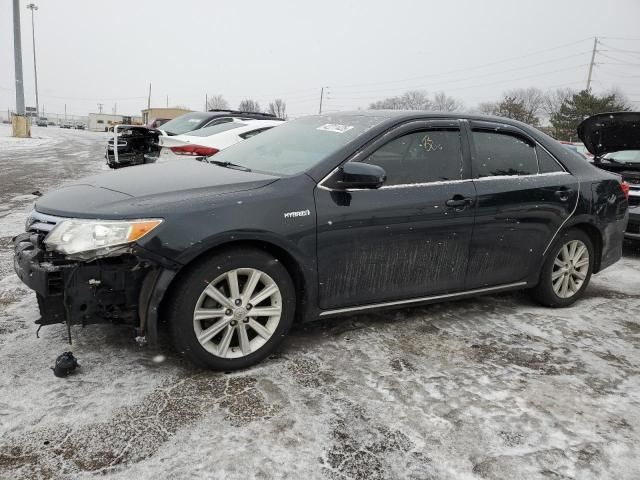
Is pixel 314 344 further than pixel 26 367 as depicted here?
Yes

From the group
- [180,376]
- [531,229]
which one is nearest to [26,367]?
[180,376]

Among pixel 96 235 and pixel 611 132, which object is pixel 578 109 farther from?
pixel 96 235

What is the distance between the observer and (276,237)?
9.70 ft

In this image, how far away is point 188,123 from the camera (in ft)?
33.2

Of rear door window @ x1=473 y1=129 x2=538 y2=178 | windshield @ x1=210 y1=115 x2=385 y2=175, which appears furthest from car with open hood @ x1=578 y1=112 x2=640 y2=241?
windshield @ x1=210 y1=115 x2=385 y2=175

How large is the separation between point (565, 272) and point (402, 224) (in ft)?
6.29

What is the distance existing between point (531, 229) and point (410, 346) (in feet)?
4.76

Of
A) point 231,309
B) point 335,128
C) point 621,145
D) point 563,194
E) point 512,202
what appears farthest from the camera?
point 621,145

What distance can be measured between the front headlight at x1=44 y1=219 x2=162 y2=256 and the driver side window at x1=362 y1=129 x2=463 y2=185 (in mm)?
1516

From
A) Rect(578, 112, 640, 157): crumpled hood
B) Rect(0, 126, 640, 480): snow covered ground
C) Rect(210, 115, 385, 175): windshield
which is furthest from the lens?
Rect(578, 112, 640, 157): crumpled hood

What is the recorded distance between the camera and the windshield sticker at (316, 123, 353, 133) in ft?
11.9

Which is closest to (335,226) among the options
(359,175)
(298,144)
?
(359,175)

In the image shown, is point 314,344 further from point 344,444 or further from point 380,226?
point 344,444

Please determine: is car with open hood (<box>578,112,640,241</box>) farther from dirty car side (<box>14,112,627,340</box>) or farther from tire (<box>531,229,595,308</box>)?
tire (<box>531,229,595,308</box>)
